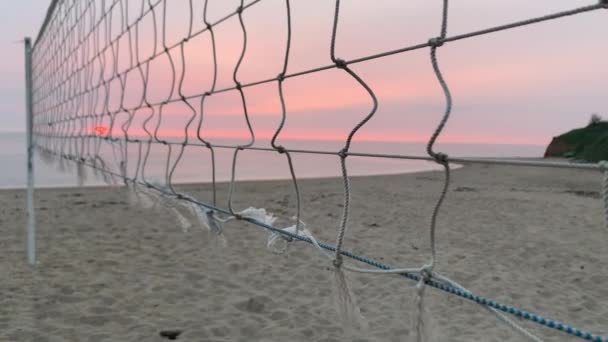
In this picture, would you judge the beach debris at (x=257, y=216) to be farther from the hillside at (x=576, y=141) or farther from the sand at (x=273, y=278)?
the hillside at (x=576, y=141)

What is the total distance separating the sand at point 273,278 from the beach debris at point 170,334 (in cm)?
2

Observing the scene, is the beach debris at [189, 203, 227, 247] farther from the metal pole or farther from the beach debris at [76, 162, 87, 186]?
the beach debris at [76, 162, 87, 186]

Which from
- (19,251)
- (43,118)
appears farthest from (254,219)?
(43,118)

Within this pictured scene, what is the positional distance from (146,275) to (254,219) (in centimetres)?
154

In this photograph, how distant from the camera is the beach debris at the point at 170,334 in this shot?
6.48ft

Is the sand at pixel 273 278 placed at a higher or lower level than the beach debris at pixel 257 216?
lower

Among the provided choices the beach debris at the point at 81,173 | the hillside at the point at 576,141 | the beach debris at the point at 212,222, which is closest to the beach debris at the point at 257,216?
the beach debris at the point at 212,222

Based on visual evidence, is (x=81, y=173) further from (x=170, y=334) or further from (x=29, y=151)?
(x=170, y=334)

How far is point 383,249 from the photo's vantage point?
353 centimetres

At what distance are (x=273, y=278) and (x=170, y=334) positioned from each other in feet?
2.78

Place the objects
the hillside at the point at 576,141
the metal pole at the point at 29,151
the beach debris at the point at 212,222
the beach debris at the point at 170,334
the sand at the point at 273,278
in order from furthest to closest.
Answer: the hillside at the point at 576,141
the metal pole at the point at 29,151
the sand at the point at 273,278
the beach debris at the point at 170,334
the beach debris at the point at 212,222

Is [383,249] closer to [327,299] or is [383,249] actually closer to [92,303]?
[327,299]

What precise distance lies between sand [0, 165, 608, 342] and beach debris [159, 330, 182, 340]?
22mm

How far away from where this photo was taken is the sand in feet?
6.85
